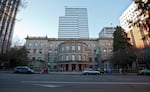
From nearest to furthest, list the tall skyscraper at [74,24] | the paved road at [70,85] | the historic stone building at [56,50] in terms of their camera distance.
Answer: the paved road at [70,85], the historic stone building at [56,50], the tall skyscraper at [74,24]

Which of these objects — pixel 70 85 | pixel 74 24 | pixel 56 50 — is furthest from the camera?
pixel 74 24

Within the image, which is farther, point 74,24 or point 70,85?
point 74,24

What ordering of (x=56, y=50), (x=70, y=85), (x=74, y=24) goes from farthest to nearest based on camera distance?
(x=74, y=24)
(x=56, y=50)
(x=70, y=85)

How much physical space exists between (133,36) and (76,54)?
26.8 m

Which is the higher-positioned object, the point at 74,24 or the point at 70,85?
the point at 74,24

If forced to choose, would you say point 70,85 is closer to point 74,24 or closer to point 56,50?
point 56,50

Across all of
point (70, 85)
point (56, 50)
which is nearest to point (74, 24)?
point (56, 50)

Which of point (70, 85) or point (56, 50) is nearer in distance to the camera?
point (70, 85)

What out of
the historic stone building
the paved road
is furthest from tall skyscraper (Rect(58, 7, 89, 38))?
the paved road

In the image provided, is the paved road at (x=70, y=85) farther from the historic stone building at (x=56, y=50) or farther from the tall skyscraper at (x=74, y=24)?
the tall skyscraper at (x=74, y=24)

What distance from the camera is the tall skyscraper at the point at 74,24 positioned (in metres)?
152

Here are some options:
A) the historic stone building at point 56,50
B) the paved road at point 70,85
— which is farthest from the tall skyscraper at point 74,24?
the paved road at point 70,85

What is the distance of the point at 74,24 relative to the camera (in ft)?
517

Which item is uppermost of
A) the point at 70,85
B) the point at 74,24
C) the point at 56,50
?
the point at 74,24
